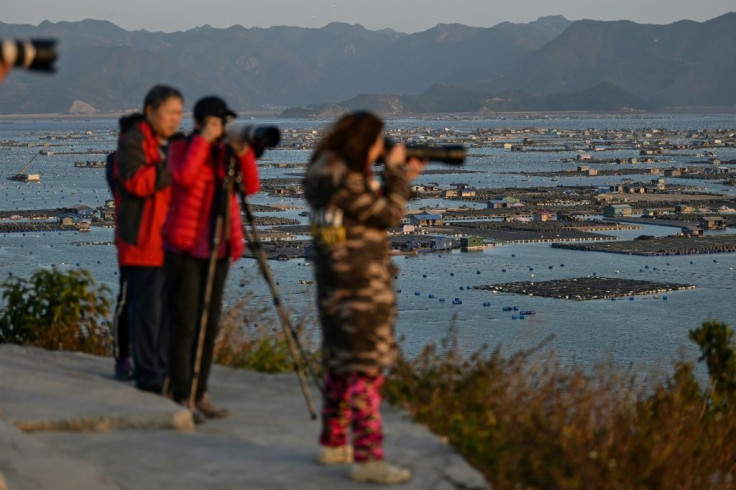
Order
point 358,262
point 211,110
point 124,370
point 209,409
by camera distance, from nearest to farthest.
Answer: point 358,262
point 211,110
point 209,409
point 124,370

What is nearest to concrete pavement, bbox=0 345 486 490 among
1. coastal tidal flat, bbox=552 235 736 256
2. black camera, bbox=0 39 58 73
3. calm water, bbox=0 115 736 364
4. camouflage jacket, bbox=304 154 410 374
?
camouflage jacket, bbox=304 154 410 374

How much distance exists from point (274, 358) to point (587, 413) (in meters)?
2.71

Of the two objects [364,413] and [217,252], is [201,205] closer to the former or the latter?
[217,252]

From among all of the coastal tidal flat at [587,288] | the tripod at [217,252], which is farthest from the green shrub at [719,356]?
the coastal tidal flat at [587,288]

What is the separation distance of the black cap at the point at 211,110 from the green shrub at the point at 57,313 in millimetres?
3512

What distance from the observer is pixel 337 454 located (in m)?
6.63

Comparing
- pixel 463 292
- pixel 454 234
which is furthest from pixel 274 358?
pixel 454 234

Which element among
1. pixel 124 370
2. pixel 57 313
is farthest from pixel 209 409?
pixel 57 313

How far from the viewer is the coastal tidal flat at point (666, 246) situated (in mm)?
88750

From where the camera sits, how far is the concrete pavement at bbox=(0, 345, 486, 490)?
6430 mm

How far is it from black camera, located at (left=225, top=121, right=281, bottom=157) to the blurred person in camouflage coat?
41.4 inches

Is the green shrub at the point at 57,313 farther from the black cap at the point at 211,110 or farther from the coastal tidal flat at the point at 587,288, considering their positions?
the coastal tidal flat at the point at 587,288

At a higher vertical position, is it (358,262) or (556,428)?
(358,262)

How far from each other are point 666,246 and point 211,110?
3394 inches
